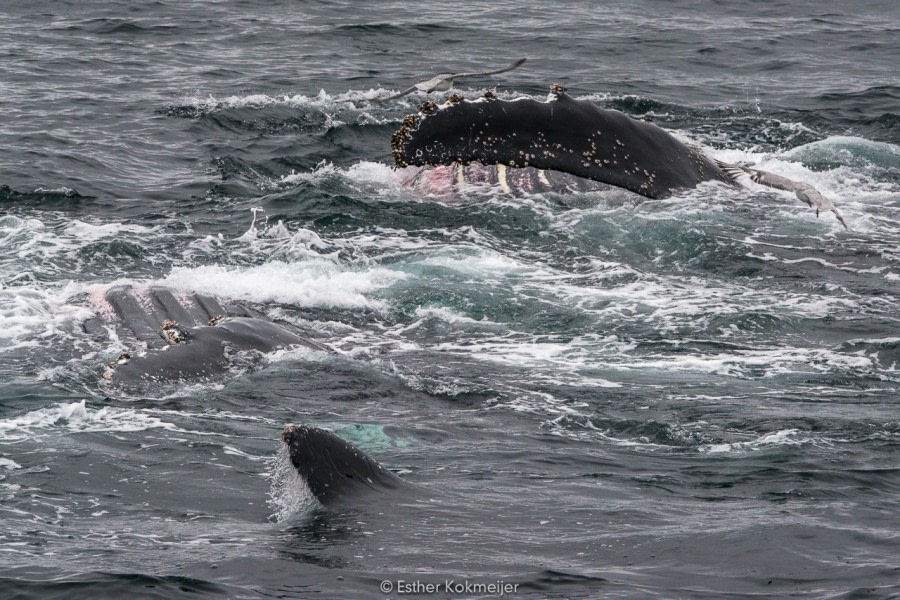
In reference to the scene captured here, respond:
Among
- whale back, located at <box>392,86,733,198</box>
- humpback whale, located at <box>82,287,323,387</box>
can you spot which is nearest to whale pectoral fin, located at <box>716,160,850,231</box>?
whale back, located at <box>392,86,733,198</box>

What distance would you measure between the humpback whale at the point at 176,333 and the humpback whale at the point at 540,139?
7.65ft

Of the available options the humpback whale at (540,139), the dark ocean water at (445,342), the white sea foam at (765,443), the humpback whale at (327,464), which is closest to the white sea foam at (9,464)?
the dark ocean water at (445,342)

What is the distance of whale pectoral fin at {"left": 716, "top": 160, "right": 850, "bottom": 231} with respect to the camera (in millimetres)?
16656

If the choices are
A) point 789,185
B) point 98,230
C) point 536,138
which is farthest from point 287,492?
point 98,230

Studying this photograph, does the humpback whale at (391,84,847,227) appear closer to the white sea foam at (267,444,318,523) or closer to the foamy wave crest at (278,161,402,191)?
the white sea foam at (267,444,318,523)

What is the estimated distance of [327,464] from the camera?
844 centimetres

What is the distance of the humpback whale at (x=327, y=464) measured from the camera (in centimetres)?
829

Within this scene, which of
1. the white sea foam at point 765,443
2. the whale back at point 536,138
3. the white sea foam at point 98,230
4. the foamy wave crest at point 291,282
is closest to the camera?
the white sea foam at point 765,443

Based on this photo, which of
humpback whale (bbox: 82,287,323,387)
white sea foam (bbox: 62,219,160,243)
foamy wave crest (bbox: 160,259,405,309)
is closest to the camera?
humpback whale (bbox: 82,287,323,387)

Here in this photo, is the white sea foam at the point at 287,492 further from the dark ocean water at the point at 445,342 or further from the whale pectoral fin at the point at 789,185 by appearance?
the whale pectoral fin at the point at 789,185

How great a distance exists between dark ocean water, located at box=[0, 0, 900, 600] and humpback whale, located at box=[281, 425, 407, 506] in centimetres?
18

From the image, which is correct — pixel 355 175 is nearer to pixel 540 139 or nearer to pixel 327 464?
pixel 540 139

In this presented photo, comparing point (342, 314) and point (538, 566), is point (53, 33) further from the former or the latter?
point (538, 566)

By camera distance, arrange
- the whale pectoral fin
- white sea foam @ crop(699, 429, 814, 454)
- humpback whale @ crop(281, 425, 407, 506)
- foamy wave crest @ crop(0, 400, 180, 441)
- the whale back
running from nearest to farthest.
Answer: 1. humpback whale @ crop(281, 425, 407, 506)
2. white sea foam @ crop(699, 429, 814, 454)
3. foamy wave crest @ crop(0, 400, 180, 441)
4. the whale back
5. the whale pectoral fin
